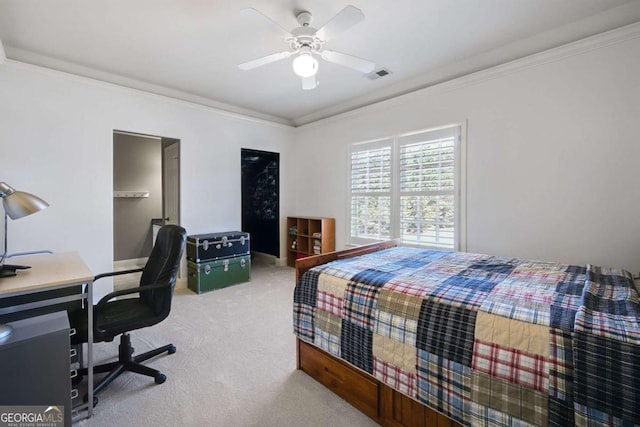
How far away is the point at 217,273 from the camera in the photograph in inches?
160

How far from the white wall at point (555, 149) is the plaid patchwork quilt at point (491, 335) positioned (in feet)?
3.07

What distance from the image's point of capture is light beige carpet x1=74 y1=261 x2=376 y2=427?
66.1 inches

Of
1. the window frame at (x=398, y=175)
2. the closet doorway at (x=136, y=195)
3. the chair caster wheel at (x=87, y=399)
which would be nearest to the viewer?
the chair caster wheel at (x=87, y=399)

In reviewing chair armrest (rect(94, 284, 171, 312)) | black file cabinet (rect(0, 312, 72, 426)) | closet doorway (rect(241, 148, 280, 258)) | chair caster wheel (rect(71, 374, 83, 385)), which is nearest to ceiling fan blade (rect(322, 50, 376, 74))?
chair armrest (rect(94, 284, 171, 312))

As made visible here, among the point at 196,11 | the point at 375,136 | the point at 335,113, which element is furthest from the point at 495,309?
the point at 335,113

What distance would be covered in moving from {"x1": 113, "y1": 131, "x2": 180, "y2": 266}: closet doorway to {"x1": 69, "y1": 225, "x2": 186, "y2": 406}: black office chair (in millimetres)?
2966

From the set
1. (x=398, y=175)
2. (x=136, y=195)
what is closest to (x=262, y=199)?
(x=136, y=195)

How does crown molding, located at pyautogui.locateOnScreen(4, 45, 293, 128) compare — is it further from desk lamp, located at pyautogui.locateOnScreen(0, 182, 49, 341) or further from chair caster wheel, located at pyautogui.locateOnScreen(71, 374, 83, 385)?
chair caster wheel, located at pyautogui.locateOnScreen(71, 374, 83, 385)

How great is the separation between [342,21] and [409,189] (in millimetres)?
2318

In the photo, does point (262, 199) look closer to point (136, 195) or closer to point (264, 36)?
point (136, 195)

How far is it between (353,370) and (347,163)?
333 cm

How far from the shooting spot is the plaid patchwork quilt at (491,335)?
104 centimetres

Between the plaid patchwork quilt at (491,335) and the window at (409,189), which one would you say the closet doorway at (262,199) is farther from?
the plaid patchwork quilt at (491,335)

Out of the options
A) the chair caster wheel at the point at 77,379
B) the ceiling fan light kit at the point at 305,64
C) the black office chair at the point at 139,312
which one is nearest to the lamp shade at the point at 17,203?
the black office chair at the point at 139,312
